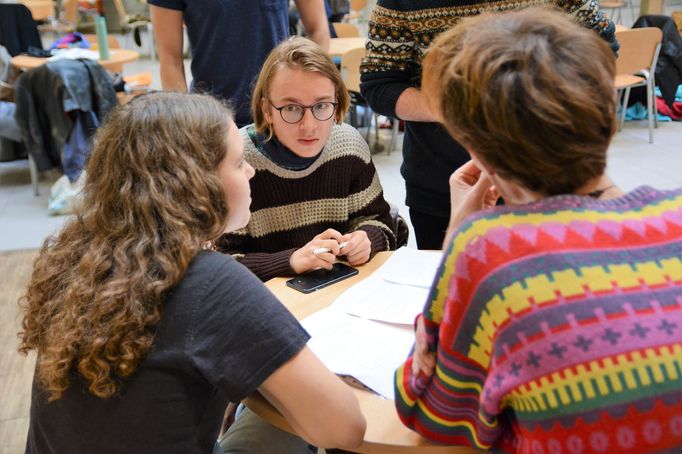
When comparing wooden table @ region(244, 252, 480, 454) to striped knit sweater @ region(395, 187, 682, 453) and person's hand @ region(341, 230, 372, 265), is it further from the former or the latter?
person's hand @ region(341, 230, 372, 265)

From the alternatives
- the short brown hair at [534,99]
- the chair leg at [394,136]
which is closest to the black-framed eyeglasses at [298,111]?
the short brown hair at [534,99]

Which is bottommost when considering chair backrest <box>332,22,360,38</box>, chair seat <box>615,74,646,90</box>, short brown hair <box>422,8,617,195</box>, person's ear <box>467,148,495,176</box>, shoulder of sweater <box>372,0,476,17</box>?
chair seat <box>615,74,646,90</box>

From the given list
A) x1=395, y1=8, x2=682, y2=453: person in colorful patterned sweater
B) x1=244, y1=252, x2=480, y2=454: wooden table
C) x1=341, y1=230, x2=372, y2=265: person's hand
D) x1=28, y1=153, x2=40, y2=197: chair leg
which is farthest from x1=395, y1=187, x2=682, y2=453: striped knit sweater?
x1=28, y1=153, x2=40, y2=197: chair leg

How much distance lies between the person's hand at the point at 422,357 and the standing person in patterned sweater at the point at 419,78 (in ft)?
2.76

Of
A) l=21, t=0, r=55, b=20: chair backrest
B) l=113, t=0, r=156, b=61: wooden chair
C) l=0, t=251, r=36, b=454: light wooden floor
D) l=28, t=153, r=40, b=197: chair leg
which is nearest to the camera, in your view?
l=0, t=251, r=36, b=454: light wooden floor

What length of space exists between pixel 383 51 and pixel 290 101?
0.93 feet

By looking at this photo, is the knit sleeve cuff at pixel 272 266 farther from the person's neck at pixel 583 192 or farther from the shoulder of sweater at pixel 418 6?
the person's neck at pixel 583 192

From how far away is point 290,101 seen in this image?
6.04 ft

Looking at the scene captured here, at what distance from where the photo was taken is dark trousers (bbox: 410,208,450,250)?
1989 mm

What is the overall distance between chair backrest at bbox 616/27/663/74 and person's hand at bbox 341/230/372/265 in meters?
3.74

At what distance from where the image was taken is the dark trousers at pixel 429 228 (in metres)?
1.99

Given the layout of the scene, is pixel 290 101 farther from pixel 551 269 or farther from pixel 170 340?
pixel 551 269

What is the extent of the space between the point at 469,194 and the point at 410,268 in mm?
526

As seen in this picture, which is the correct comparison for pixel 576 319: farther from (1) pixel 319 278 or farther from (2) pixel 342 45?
(2) pixel 342 45
